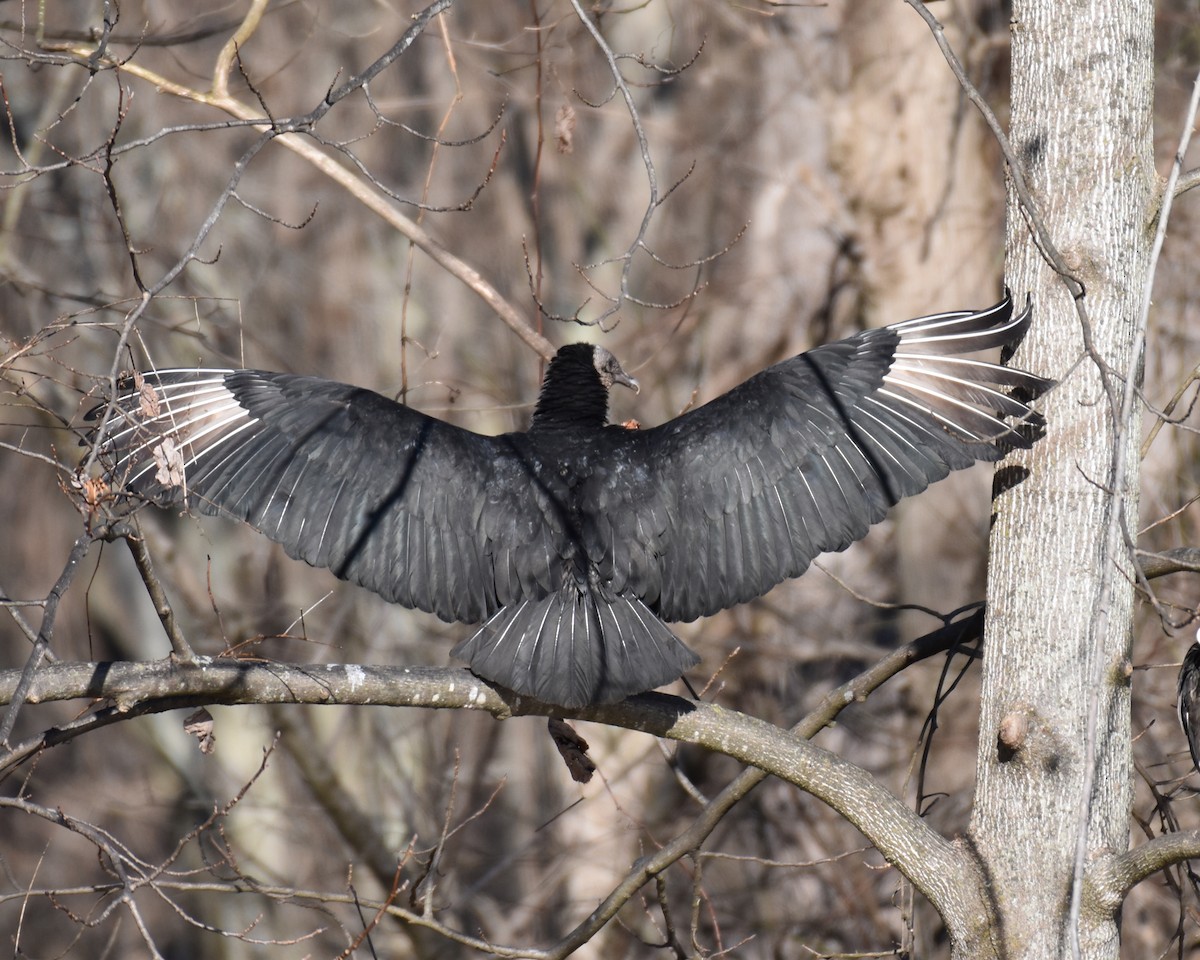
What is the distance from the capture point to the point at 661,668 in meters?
3.08

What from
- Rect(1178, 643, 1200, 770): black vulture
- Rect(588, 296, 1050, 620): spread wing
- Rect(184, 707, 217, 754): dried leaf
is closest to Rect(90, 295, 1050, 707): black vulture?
Rect(588, 296, 1050, 620): spread wing

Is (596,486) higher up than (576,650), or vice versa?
(596,486)

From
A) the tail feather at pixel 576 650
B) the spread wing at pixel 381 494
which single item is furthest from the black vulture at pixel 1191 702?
the spread wing at pixel 381 494

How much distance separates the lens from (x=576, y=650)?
312 centimetres

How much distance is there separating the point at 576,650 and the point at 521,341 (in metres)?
3.61

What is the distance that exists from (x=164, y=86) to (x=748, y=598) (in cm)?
223

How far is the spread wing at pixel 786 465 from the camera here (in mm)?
3207

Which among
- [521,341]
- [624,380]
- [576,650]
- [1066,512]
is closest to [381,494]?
[576,650]

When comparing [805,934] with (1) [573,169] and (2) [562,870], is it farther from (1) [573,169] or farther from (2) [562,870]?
(1) [573,169]

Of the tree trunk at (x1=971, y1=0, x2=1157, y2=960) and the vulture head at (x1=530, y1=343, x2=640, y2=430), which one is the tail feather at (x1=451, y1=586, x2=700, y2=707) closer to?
the vulture head at (x1=530, y1=343, x2=640, y2=430)

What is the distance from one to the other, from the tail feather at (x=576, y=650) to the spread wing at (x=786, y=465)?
0.13 meters

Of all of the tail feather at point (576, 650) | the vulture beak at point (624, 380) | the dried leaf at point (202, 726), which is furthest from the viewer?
the vulture beak at point (624, 380)

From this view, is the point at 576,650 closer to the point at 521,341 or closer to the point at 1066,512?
the point at 1066,512

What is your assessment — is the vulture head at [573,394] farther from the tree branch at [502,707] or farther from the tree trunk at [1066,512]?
the tree trunk at [1066,512]
